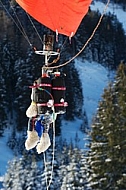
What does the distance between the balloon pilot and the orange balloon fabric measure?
14.3 inches

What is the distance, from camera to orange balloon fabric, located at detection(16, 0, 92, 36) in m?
8.84

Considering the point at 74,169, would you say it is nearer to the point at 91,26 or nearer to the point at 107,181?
Result: the point at 107,181

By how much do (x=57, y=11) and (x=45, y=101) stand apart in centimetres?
149

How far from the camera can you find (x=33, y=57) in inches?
2741

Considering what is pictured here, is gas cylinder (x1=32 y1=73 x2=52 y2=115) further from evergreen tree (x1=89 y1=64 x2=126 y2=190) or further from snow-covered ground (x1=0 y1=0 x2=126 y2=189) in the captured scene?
snow-covered ground (x1=0 y1=0 x2=126 y2=189)

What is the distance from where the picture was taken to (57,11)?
351 inches

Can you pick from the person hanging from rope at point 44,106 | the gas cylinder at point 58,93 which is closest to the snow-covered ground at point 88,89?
the person hanging from rope at point 44,106

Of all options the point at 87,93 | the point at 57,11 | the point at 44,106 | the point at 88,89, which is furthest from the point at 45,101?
the point at 88,89

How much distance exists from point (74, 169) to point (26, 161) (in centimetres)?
933

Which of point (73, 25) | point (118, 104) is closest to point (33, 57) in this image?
point (118, 104)

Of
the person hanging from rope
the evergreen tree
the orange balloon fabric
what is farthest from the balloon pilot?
the evergreen tree

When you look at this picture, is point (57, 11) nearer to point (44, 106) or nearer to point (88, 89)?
point (44, 106)

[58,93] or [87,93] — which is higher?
[58,93]

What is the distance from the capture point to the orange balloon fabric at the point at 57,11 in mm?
8844
